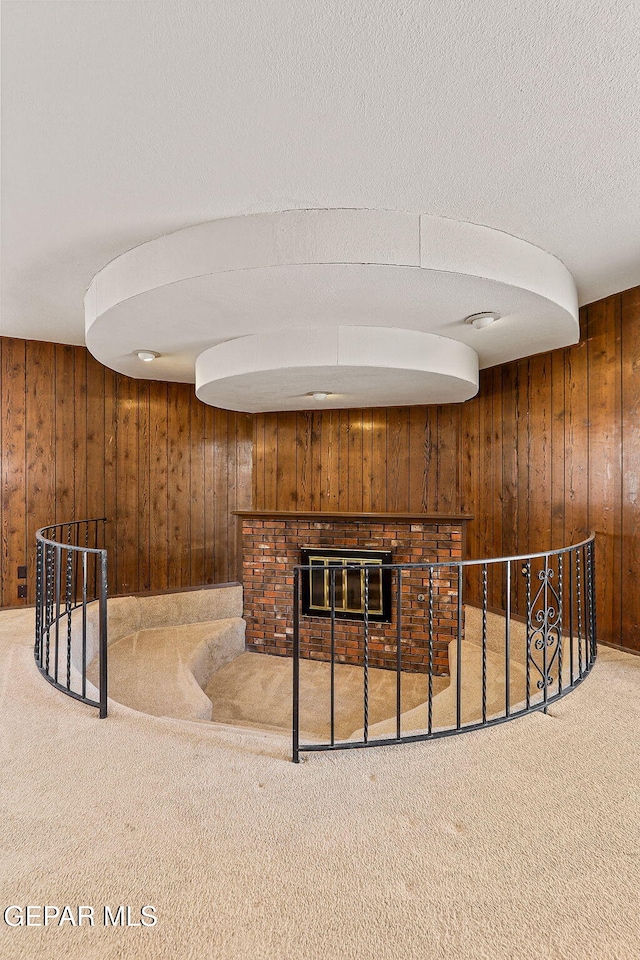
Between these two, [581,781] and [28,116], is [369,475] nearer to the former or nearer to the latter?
[581,781]

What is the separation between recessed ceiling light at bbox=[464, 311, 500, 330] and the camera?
2.99 m

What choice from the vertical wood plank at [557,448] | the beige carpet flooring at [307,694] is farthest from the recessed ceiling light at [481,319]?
the beige carpet flooring at [307,694]

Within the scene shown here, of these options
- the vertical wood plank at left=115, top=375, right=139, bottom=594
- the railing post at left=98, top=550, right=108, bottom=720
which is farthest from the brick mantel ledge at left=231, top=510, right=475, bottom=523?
the railing post at left=98, top=550, right=108, bottom=720

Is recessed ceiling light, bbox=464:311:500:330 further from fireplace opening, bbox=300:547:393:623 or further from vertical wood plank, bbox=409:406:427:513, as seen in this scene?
fireplace opening, bbox=300:547:393:623

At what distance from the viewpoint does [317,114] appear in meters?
1.79

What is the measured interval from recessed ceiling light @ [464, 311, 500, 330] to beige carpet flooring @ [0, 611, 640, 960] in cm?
223

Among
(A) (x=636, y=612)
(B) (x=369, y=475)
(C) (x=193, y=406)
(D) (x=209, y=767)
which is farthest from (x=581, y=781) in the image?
(C) (x=193, y=406)

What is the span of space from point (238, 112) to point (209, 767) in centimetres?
250

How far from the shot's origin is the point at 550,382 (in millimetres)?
4012

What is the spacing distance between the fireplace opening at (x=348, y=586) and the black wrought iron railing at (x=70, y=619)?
80.4 inches

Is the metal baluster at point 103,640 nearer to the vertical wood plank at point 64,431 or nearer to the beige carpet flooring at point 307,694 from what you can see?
the beige carpet flooring at point 307,694

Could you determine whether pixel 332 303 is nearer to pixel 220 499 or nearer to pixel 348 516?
pixel 348 516

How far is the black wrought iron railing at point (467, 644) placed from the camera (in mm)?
2836

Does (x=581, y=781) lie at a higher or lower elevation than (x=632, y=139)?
lower
